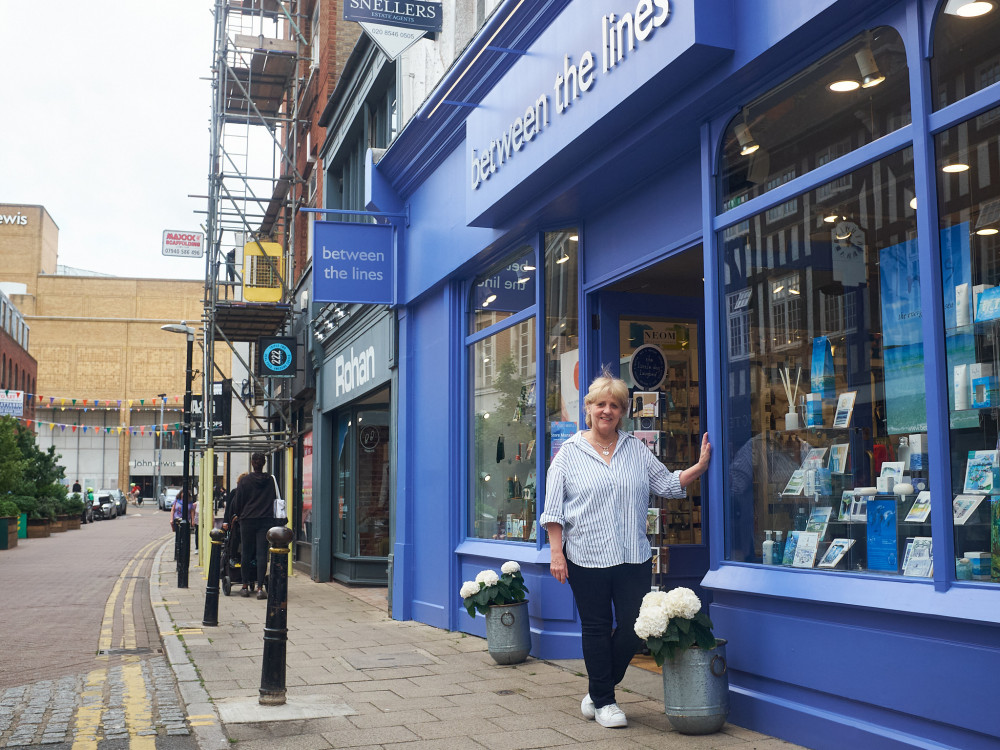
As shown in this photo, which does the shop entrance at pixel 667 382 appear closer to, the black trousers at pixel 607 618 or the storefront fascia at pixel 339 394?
the black trousers at pixel 607 618

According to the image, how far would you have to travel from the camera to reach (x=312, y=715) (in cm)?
595

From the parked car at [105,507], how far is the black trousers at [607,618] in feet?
174

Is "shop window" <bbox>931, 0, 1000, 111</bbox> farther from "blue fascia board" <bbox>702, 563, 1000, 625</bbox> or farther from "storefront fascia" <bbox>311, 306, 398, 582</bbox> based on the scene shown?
"storefront fascia" <bbox>311, 306, 398, 582</bbox>

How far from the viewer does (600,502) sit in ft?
18.6

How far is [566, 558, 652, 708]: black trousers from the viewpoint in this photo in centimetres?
557

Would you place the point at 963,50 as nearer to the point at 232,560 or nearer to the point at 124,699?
the point at 124,699

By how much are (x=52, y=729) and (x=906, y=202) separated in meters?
5.42

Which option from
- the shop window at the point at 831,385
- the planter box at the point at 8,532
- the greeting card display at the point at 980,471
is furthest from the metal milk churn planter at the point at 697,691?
the planter box at the point at 8,532

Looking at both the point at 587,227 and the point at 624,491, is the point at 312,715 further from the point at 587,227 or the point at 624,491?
the point at 587,227

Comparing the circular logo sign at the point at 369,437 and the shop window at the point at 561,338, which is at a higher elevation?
the shop window at the point at 561,338

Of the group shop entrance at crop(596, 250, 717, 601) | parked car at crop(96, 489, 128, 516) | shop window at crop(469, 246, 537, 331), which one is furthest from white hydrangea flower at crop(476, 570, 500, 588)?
parked car at crop(96, 489, 128, 516)

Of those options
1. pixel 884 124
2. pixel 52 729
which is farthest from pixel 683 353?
pixel 52 729

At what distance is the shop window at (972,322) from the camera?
4.21m

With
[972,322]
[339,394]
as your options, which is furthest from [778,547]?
[339,394]
